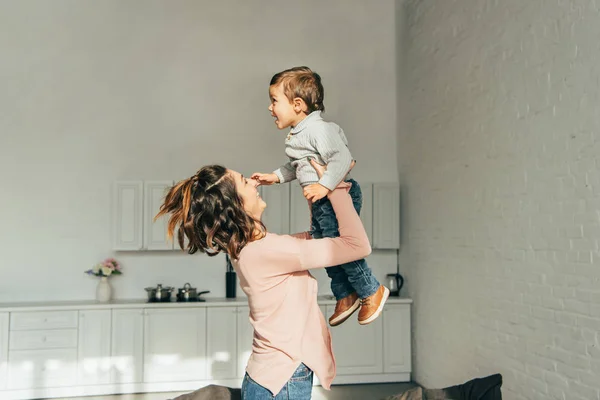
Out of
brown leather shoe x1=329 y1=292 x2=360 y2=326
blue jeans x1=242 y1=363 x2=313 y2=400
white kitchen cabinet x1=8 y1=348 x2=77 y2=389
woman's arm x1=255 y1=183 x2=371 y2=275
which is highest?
woman's arm x1=255 y1=183 x2=371 y2=275

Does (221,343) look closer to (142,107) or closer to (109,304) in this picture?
(109,304)

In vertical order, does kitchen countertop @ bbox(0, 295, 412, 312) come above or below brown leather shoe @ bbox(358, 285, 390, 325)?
below

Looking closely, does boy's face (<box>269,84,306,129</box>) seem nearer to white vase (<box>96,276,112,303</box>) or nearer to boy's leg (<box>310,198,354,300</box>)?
boy's leg (<box>310,198,354,300</box>)

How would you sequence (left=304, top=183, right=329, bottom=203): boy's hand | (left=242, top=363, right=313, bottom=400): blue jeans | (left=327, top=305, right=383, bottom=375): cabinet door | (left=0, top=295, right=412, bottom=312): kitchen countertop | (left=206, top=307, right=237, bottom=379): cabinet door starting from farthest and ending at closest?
(left=327, top=305, right=383, bottom=375): cabinet door
(left=206, top=307, right=237, bottom=379): cabinet door
(left=0, top=295, right=412, bottom=312): kitchen countertop
(left=304, top=183, right=329, bottom=203): boy's hand
(left=242, top=363, right=313, bottom=400): blue jeans

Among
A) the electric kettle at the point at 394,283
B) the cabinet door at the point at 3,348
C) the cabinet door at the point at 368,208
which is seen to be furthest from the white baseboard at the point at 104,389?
the cabinet door at the point at 368,208

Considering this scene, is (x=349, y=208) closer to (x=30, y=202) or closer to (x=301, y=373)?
(x=301, y=373)

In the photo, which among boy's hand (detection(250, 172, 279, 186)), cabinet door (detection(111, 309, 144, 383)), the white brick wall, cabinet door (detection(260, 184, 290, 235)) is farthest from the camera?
cabinet door (detection(260, 184, 290, 235))

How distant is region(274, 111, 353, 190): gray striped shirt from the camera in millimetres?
2633

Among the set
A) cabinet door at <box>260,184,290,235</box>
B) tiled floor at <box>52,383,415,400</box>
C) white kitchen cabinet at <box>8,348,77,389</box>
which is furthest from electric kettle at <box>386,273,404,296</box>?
white kitchen cabinet at <box>8,348,77,389</box>

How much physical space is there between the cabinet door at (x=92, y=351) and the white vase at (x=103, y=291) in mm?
311

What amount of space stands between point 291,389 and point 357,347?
16.5 feet

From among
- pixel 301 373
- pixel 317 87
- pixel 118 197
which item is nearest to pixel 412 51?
pixel 118 197

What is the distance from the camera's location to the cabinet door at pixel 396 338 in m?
7.30

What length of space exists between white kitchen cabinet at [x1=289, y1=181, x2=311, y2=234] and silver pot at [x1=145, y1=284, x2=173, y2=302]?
1.49 metres
